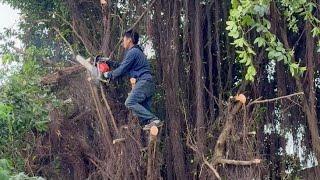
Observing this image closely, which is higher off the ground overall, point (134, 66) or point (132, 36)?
point (132, 36)

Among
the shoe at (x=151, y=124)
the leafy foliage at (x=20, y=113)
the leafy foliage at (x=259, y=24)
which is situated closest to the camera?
the leafy foliage at (x=259, y=24)

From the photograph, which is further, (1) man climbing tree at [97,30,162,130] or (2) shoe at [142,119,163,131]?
(1) man climbing tree at [97,30,162,130]

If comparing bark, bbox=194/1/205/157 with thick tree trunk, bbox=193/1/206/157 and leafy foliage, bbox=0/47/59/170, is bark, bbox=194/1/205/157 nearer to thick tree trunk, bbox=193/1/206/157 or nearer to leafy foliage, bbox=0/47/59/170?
thick tree trunk, bbox=193/1/206/157

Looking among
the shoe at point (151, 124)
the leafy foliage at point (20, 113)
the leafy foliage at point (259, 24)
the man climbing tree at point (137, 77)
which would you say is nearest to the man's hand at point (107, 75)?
the man climbing tree at point (137, 77)

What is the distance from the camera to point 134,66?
17.4 feet

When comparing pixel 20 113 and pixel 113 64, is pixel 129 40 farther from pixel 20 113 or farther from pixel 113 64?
pixel 20 113

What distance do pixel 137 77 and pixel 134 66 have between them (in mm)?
104

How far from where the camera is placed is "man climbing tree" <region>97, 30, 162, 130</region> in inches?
205

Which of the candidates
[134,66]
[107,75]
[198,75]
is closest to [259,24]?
[198,75]

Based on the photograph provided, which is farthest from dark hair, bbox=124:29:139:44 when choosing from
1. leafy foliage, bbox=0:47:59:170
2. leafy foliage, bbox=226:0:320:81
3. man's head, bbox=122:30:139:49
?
leafy foliage, bbox=0:47:59:170

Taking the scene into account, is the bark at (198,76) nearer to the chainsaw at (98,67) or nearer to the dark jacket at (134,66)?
the dark jacket at (134,66)

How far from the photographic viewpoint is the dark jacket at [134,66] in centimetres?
519

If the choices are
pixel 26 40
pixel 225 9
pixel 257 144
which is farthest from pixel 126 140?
pixel 26 40

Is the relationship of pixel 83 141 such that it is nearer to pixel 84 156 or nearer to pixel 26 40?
pixel 84 156
